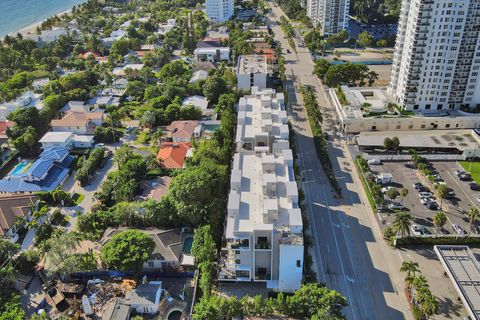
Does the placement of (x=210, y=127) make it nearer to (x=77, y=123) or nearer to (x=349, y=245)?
(x=77, y=123)

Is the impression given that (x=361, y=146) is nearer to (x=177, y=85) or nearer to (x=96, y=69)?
(x=177, y=85)

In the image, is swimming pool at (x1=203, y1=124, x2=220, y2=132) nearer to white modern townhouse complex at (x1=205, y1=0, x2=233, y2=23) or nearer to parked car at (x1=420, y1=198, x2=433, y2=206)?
parked car at (x1=420, y1=198, x2=433, y2=206)

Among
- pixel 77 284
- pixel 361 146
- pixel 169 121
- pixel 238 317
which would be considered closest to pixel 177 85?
pixel 169 121

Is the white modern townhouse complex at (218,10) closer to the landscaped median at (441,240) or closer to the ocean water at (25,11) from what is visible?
the ocean water at (25,11)

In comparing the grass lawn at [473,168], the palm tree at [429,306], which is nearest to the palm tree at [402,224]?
the palm tree at [429,306]

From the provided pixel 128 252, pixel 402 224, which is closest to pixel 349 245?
pixel 402 224

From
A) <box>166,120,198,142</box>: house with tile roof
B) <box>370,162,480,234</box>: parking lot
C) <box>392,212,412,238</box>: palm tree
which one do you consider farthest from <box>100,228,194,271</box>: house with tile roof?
<box>370,162,480,234</box>: parking lot

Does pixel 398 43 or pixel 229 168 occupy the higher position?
pixel 398 43
